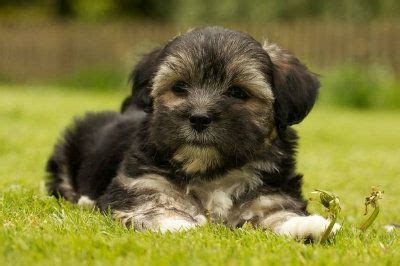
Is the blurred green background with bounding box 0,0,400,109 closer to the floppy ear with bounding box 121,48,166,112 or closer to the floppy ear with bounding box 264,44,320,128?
the floppy ear with bounding box 121,48,166,112

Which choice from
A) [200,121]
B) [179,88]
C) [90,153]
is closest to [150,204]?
[200,121]

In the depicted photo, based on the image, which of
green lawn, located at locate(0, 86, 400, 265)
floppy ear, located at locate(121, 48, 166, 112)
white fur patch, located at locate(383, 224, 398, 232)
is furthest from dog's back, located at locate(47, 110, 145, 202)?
white fur patch, located at locate(383, 224, 398, 232)

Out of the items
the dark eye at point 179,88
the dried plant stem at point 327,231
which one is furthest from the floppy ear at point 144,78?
the dried plant stem at point 327,231

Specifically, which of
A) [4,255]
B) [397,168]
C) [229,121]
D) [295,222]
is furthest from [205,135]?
[397,168]

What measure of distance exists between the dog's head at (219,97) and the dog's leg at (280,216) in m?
0.32

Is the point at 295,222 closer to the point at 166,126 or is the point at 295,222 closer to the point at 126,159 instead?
the point at 166,126

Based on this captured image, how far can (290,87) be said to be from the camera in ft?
17.3

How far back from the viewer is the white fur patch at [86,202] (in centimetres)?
575

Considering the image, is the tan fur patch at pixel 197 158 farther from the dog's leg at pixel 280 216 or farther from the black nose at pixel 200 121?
the dog's leg at pixel 280 216

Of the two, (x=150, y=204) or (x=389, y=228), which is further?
(x=389, y=228)

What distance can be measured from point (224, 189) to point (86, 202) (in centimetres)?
132

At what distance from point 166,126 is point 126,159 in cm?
73

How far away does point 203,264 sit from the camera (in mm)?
3412

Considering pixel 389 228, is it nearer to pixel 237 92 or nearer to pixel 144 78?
pixel 237 92
